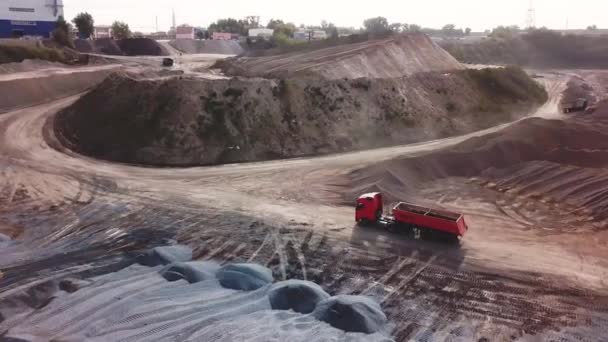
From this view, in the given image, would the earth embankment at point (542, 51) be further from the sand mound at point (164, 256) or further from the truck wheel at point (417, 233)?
the sand mound at point (164, 256)

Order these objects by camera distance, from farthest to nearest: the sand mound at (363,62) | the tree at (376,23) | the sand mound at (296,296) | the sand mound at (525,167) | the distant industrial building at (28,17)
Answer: the tree at (376,23)
the distant industrial building at (28,17)
the sand mound at (363,62)
the sand mound at (525,167)
the sand mound at (296,296)

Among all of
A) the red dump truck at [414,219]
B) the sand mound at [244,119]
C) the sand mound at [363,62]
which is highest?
the sand mound at [363,62]

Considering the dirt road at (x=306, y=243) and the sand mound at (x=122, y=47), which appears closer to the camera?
the dirt road at (x=306, y=243)

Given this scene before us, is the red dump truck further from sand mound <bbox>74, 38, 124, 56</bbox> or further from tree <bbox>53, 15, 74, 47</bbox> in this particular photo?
sand mound <bbox>74, 38, 124, 56</bbox>

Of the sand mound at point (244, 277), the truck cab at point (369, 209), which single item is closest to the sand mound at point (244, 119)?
the truck cab at point (369, 209)

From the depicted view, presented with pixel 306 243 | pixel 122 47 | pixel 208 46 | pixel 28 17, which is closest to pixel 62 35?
pixel 28 17

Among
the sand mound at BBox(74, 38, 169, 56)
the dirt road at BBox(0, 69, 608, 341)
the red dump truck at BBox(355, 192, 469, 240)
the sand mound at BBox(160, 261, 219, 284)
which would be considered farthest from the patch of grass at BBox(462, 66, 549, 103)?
the sand mound at BBox(74, 38, 169, 56)

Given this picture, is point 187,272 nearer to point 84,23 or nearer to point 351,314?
point 351,314

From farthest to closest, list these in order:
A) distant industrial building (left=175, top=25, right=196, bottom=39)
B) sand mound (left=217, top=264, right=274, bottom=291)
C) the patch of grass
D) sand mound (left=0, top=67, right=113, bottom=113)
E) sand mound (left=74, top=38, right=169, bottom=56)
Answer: distant industrial building (left=175, top=25, right=196, bottom=39), sand mound (left=74, top=38, right=169, bottom=56), the patch of grass, sand mound (left=0, top=67, right=113, bottom=113), sand mound (left=217, top=264, right=274, bottom=291)
